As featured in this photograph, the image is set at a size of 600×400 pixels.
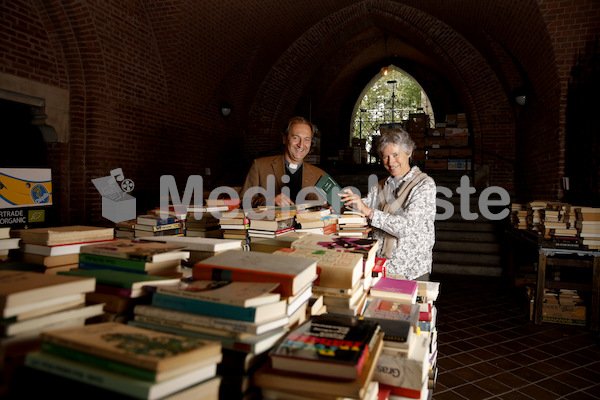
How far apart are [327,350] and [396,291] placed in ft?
2.48

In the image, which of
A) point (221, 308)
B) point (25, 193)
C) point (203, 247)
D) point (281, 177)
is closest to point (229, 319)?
point (221, 308)

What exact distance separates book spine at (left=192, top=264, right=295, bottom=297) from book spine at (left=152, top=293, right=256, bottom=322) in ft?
0.47

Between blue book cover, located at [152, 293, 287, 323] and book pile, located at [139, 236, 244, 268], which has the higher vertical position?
book pile, located at [139, 236, 244, 268]

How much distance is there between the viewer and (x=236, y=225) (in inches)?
80.7

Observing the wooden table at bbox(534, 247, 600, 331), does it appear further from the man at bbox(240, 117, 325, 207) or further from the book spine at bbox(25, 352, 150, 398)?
the book spine at bbox(25, 352, 150, 398)

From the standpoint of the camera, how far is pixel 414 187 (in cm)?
248

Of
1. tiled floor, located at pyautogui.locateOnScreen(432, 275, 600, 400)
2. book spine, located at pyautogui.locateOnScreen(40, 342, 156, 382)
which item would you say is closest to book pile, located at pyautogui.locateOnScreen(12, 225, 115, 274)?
book spine, located at pyautogui.locateOnScreen(40, 342, 156, 382)

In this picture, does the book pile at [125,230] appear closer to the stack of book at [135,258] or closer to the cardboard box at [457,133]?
the stack of book at [135,258]

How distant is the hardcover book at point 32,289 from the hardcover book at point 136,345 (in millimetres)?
98

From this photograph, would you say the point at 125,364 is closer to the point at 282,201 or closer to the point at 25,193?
the point at 282,201

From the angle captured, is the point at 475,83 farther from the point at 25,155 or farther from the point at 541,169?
the point at 25,155

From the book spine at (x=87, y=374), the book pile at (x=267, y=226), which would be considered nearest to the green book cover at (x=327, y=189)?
the book pile at (x=267, y=226)

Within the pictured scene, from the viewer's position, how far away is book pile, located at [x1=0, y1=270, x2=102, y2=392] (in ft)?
2.78

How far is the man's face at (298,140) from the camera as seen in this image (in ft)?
9.18
